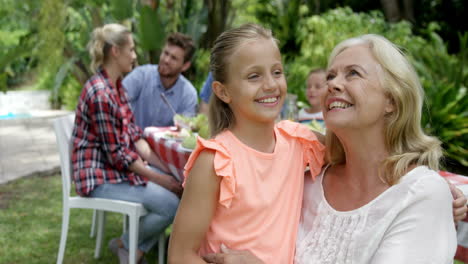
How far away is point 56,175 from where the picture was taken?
23.4 feet

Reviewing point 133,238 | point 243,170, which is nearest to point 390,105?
point 243,170

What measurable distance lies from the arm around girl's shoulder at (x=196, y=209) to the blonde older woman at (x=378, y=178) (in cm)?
10

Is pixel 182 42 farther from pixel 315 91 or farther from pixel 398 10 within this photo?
pixel 398 10

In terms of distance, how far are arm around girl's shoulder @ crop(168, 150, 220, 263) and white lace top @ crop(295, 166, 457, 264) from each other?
38cm

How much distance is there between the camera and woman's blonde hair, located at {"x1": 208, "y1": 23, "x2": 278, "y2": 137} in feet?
5.75

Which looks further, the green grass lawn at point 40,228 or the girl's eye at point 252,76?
the green grass lawn at point 40,228

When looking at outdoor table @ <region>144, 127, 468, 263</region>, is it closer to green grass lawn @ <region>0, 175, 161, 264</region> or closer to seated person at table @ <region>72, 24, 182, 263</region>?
seated person at table @ <region>72, 24, 182, 263</region>

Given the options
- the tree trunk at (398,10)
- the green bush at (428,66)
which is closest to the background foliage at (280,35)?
the green bush at (428,66)

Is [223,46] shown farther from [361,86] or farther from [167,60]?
[167,60]

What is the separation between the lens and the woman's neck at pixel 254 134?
179 cm

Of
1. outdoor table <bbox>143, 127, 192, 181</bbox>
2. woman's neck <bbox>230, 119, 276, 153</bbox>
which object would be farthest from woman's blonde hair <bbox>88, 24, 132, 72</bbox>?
woman's neck <bbox>230, 119, 276, 153</bbox>

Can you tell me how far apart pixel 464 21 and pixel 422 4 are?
3.88ft

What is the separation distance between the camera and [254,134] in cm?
179

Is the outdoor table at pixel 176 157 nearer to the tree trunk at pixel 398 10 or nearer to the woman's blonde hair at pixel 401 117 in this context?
the woman's blonde hair at pixel 401 117
